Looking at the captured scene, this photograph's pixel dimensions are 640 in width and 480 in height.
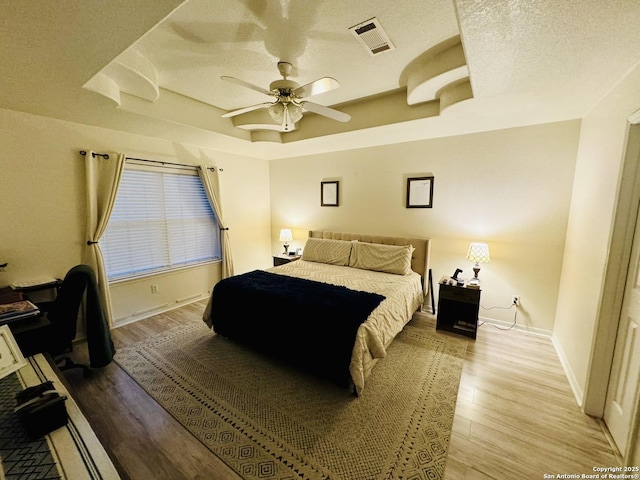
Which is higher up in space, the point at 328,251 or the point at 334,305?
the point at 328,251

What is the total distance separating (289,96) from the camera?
6.64ft

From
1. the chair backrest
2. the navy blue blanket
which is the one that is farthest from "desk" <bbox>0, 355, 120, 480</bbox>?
the navy blue blanket

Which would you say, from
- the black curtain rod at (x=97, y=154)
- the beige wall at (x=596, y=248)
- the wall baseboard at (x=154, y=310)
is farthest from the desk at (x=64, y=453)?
the beige wall at (x=596, y=248)

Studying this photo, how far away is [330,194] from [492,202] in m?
2.33

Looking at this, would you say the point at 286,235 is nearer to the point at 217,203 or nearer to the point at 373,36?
the point at 217,203

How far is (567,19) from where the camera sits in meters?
1.25

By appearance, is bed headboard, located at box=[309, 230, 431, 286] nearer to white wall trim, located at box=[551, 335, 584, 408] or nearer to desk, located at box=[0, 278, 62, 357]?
white wall trim, located at box=[551, 335, 584, 408]

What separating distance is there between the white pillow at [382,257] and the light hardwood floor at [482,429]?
127 cm

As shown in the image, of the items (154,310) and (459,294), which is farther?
(154,310)

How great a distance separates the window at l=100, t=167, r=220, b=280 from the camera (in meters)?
3.22

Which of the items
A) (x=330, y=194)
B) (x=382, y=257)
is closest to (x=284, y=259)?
(x=330, y=194)

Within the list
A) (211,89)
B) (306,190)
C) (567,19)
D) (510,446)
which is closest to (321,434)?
(510,446)

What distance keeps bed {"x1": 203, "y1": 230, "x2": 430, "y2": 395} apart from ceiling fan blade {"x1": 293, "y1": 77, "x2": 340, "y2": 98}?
1.76 metres

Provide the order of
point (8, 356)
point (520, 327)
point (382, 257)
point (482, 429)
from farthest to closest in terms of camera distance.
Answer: point (382, 257), point (520, 327), point (482, 429), point (8, 356)
